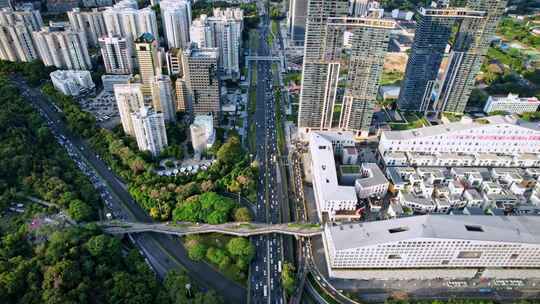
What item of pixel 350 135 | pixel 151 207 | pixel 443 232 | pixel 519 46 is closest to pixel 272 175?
pixel 350 135

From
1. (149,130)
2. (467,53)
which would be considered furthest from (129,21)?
(467,53)

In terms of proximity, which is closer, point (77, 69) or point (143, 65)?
point (143, 65)

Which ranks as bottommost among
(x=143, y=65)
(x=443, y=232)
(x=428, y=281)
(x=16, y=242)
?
(x=428, y=281)

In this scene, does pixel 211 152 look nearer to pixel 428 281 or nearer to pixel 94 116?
pixel 94 116

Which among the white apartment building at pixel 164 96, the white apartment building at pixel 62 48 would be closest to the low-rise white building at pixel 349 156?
the white apartment building at pixel 164 96

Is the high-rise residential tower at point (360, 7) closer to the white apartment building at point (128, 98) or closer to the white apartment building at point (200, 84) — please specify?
the white apartment building at point (200, 84)

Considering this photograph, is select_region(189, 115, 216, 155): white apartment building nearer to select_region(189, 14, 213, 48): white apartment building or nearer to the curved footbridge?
the curved footbridge

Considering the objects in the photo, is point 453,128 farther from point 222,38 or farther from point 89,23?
point 89,23
